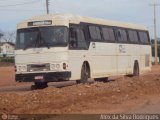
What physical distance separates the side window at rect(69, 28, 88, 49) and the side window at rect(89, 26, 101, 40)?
3.38 feet

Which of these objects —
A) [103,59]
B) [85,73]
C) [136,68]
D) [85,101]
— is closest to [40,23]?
[85,73]

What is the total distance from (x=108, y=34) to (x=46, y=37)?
5898 mm

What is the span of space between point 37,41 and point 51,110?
356 inches

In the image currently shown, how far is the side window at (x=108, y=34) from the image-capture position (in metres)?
27.2

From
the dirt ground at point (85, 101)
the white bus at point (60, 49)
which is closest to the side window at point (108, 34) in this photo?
the white bus at point (60, 49)

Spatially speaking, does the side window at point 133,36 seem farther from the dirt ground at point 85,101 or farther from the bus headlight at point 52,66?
the dirt ground at point 85,101

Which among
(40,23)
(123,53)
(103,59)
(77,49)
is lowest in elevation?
(103,59)

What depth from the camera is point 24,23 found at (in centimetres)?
2361

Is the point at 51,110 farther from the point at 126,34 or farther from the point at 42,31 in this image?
the point at 126,34

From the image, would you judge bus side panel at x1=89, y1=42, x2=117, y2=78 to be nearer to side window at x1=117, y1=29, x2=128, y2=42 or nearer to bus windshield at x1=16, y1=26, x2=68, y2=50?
side window at x1=117, y1=29, x2=128, y2=42

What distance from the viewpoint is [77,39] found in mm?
23703

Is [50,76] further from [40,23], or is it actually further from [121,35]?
[121,35]

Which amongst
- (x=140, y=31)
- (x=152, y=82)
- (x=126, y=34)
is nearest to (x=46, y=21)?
→ (x=152, y=82)

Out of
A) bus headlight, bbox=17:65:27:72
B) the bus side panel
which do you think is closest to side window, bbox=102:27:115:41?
the bus side panel
